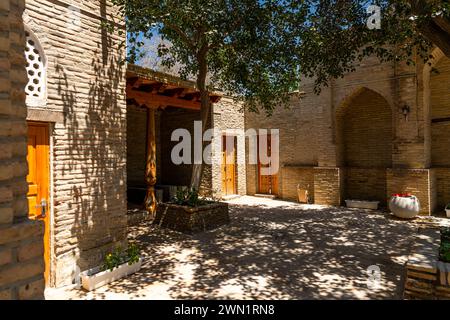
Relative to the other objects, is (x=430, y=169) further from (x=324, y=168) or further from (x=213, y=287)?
(x=213, y=287)

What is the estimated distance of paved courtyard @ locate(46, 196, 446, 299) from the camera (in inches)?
175

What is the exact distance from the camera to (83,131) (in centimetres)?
517

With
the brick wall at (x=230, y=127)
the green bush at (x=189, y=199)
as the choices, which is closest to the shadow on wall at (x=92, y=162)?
the green bush at (x=189, y=199)

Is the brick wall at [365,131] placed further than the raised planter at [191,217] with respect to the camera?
Yes

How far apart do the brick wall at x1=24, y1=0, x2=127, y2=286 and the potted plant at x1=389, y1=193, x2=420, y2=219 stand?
27.1 feet

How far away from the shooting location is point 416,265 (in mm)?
3850

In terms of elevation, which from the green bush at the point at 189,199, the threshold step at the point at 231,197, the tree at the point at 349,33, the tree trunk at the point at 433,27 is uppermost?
the tree at the point at 349,33

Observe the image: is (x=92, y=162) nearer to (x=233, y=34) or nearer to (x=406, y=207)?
(x=233, y=34)

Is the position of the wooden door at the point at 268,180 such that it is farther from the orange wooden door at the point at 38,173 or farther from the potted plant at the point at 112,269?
the orange wooden door at the point at 38,173

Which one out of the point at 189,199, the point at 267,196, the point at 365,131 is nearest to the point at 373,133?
the point at 365,131

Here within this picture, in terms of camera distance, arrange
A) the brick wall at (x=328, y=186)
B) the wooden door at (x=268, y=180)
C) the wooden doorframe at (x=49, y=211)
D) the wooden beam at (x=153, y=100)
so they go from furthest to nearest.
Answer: the wooden door at (x=268, y=180), the brick wall at (x=328, y=186), the wooden beam at (x=153, y=100), the wooden doorframe at (x=49, y=211)

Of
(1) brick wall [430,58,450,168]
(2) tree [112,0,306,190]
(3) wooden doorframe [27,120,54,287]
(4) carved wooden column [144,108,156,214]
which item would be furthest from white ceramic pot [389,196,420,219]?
(3) wooden doorframe [27,120,54,287]

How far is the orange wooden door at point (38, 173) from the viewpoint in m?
4.53

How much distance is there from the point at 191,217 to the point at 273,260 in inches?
115
